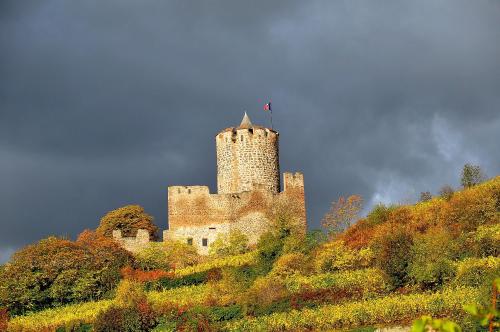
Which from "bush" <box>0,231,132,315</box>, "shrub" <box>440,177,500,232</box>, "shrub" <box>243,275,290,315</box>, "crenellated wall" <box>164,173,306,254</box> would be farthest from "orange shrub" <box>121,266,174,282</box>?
"shrub" <box>440,177,500,232</box>

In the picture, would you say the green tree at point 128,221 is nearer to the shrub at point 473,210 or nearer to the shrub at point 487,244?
the shrub at point 473,210

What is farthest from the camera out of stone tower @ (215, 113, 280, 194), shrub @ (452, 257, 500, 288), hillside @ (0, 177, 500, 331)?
stone tower @ (215, 113, 280, 194)

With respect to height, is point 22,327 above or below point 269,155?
below

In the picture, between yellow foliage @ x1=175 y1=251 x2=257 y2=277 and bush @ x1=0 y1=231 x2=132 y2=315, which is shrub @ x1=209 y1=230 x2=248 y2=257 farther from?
bush @ x1=0 y1=231 x2=132 y2=315

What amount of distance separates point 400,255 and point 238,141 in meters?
20.5

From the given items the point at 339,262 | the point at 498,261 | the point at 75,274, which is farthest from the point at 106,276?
the point at 498,261

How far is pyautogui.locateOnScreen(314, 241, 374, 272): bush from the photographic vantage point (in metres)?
33.9

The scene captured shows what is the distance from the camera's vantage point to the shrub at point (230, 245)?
43.4m

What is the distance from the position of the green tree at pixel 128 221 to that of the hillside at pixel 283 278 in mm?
12624

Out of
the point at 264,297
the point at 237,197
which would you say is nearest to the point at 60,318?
the point at 264,297

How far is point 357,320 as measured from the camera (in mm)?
24469

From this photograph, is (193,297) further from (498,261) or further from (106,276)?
(498,261)

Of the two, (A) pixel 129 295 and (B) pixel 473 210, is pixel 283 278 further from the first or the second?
(B) pixel 473 210

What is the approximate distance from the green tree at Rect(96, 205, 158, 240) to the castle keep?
11.2m
